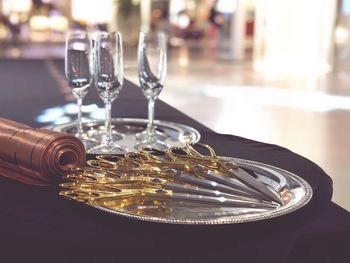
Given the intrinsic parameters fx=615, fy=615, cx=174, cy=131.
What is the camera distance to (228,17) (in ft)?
40.1

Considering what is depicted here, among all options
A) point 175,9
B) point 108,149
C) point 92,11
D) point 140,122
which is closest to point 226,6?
point 92,11

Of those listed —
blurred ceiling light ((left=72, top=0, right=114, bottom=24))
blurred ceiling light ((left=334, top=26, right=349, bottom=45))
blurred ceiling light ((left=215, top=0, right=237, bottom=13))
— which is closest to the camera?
blurred ceiling light ((left=334, top=26, right=349, bottom=45))

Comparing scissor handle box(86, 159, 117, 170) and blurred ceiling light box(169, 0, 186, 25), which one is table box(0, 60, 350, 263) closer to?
scissor handle box(86, 159, 117, 170)

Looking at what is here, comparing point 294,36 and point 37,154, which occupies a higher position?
point 37,154

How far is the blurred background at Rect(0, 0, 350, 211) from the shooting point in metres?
4.96

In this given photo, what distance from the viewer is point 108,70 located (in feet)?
4.57

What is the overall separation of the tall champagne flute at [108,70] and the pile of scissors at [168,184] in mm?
319

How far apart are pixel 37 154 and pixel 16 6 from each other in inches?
620

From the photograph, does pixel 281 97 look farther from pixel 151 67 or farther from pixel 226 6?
pixel 226 6

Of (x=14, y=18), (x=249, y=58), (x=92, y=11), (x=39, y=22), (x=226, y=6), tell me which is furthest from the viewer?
(x=39, y=22)

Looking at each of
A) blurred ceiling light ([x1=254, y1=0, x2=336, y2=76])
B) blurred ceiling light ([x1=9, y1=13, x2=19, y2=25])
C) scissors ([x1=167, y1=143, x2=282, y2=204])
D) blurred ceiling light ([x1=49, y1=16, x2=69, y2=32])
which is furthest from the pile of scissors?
blurred ceiling light ([x1=49, y1=16, x2=69, y2=32])

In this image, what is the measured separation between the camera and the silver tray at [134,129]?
1497 millimetres

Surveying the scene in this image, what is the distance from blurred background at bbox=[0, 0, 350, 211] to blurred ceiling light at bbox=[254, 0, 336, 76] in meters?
0.02

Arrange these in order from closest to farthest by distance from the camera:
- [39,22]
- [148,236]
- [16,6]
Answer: [148,236] < [16,6] < [39,22]
